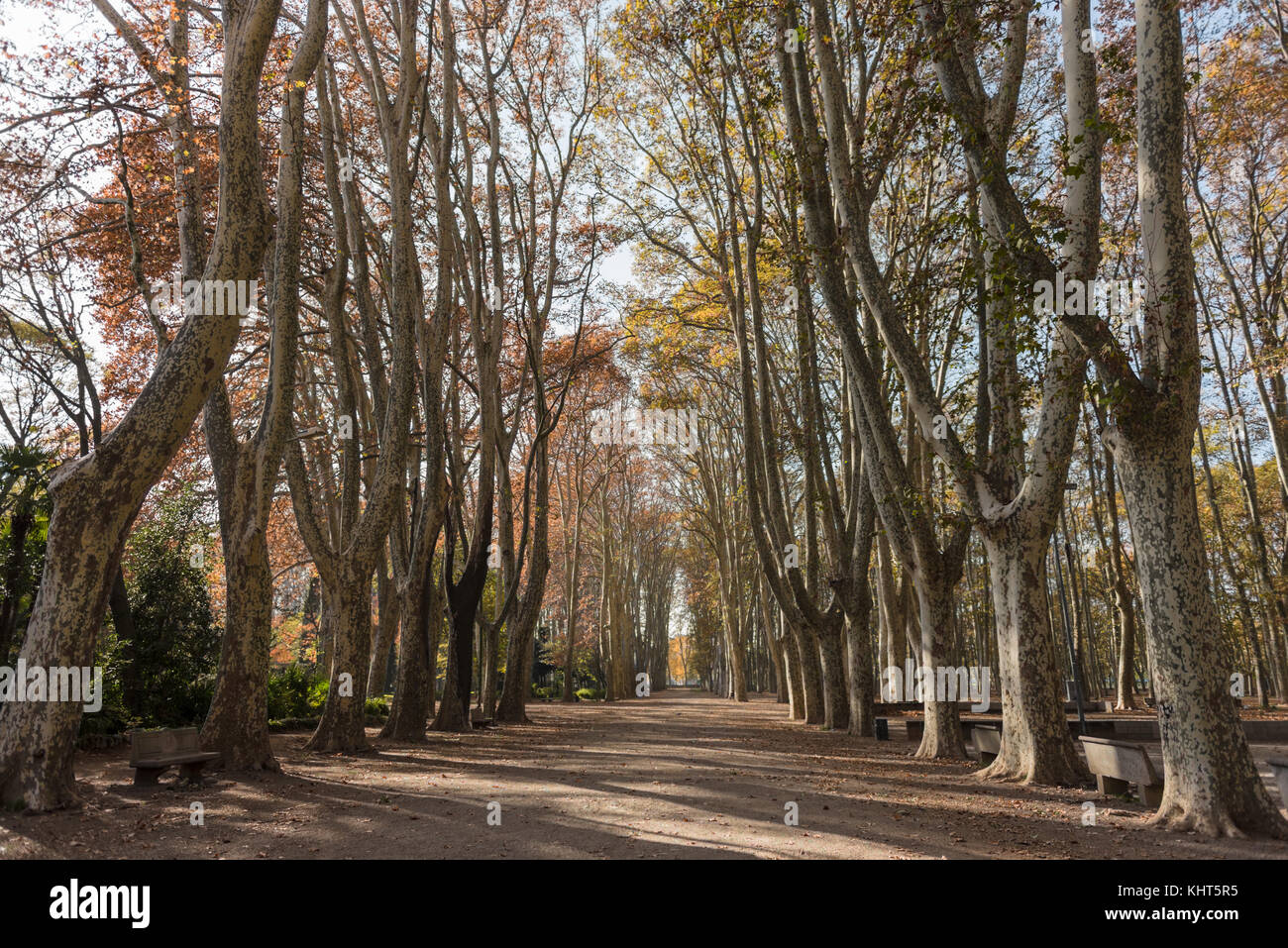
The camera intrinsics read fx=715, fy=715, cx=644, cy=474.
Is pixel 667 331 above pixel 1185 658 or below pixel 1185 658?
above

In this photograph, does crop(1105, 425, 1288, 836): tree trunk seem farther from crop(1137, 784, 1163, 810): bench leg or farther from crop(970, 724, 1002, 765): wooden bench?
crop(970, 724, 1002, 765): wooden bench

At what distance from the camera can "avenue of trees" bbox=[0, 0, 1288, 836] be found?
17.8 feet

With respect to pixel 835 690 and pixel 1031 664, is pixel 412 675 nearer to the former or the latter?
pixel 835 690

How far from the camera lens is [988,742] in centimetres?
857

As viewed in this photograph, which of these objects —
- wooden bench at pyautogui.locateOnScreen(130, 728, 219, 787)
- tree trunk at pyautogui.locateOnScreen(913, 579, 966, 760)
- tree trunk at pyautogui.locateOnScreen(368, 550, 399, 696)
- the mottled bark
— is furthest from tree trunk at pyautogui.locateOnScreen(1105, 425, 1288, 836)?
tree trunk at pyautogui.locateOnScreen(368, 550, 399, 696)

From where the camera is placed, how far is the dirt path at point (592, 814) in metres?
4.71

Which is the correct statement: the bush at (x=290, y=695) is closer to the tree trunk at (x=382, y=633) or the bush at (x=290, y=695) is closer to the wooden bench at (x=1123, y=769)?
the tree trunk at (x=382, y=633)

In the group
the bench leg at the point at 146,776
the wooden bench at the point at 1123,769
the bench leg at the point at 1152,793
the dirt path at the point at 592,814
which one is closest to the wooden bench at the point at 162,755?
the bench leg at the point at 146,776

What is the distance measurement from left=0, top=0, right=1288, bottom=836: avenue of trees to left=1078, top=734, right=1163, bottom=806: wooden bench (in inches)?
19.4

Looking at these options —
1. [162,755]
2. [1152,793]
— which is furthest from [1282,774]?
[162,755]

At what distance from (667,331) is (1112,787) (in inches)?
523

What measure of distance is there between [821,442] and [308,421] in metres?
12.3

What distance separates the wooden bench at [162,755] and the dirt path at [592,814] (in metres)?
0.18
